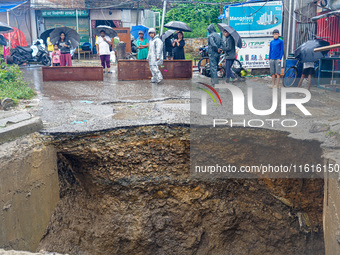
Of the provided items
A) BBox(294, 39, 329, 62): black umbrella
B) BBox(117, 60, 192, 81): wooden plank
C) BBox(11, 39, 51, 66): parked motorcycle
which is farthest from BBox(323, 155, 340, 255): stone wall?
BBox(11, 39, 51, 66): parked motorcycle

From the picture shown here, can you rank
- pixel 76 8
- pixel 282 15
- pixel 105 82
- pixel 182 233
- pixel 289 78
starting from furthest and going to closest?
1. pixel 76 8
2. pixel 282 15
3. pixel 105 82
4. pixel 289 78
5. pixel 182 233

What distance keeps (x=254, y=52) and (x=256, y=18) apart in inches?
41.1

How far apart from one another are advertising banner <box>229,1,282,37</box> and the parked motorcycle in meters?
10.3

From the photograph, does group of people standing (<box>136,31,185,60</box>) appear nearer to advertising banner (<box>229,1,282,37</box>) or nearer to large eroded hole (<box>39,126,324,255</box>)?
advertising banner (<box>229,1,282,37</box>)

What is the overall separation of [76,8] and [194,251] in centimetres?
1950

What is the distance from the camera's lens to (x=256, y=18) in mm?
11703

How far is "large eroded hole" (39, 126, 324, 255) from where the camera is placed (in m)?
4.88

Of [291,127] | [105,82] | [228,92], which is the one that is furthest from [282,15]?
[291,127]

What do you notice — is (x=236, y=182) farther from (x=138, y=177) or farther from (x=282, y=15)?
(x=282, y=15)

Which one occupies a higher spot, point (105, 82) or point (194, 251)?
point (105, 82)

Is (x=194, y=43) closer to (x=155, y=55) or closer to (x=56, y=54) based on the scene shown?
(x=56, y=54)

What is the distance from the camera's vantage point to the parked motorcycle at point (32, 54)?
17.9 metres

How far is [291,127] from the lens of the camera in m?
4.95

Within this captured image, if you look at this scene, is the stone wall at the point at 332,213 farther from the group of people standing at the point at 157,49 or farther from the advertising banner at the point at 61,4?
the advertising banner at the point at 61,4
